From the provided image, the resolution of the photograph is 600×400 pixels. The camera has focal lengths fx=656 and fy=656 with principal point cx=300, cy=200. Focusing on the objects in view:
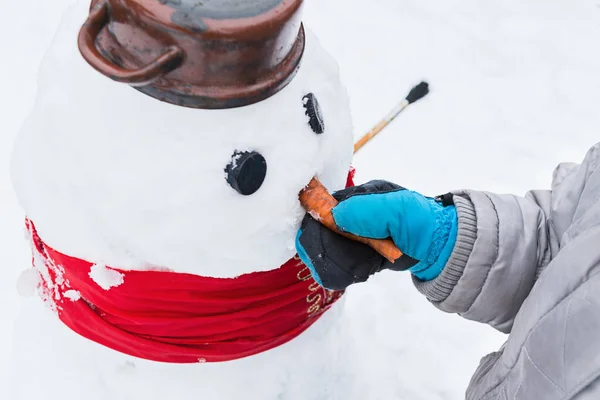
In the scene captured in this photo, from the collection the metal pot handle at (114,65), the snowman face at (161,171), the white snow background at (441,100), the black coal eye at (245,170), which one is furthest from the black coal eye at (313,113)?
the white snow background at (441,100)

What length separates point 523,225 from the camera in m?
1.10

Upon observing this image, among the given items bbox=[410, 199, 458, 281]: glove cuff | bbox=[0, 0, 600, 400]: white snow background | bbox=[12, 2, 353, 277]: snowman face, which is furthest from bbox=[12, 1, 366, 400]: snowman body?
bbox=[0, 0, 600, 400]: white snow background

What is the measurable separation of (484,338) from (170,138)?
1377mm

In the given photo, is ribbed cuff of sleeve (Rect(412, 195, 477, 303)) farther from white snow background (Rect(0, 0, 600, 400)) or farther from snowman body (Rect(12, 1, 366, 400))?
white snow background (Rect(0, 0, 600, 400))

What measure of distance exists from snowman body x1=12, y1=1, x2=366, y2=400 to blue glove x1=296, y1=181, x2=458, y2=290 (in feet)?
0.13

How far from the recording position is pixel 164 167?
871mm

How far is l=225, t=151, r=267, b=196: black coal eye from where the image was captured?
872 mm

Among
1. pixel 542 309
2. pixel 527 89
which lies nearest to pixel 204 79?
pixel 542 309

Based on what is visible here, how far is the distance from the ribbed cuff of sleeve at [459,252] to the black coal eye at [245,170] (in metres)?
0.38

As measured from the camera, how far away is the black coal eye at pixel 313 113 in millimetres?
946

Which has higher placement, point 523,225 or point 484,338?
point 523,225

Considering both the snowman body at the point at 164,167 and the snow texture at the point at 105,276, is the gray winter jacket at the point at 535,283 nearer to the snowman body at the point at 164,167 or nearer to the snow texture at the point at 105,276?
the snowman body at the point at 164,167

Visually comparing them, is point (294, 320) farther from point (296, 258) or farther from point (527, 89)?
point (527, 89)

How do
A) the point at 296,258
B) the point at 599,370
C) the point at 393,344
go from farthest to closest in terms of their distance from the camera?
the point at 393,344
the point at 296,258
the point at 599,370
